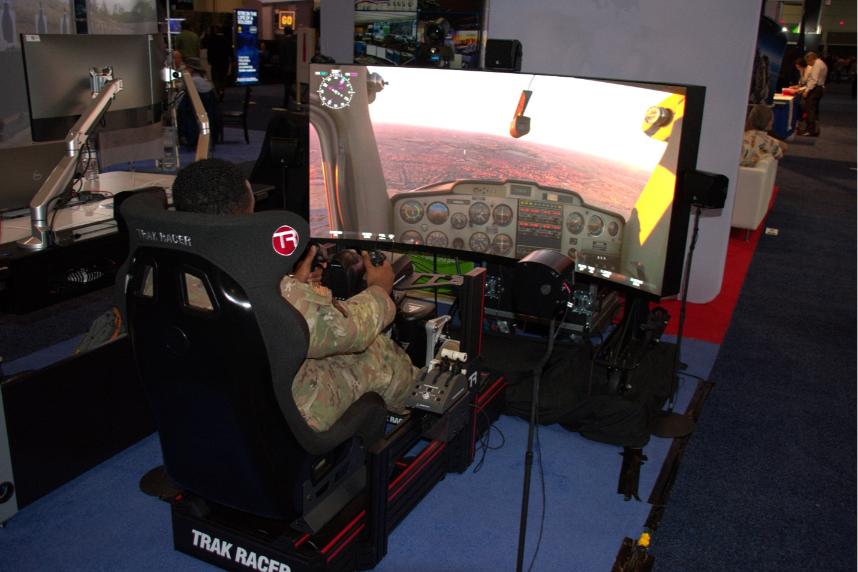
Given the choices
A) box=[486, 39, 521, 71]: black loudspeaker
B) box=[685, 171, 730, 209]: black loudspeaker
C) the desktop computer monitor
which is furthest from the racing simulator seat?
box=[486, 39, 521, 71]: black loudspeaker

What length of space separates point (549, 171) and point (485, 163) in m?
0.30

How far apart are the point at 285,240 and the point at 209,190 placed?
287 mm

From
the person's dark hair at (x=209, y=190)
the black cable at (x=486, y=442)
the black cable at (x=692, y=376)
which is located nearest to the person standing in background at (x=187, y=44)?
the black cable at (x=692, y=376)

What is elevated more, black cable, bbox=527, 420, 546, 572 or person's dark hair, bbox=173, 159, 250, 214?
person's dark hair, bbox=173, 159, 250, 214

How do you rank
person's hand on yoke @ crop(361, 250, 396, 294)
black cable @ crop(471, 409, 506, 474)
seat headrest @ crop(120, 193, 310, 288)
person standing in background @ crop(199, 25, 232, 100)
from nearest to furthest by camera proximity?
1. seat headrest @ crop(120, 193, 310, 288)
2. person's hand on yoke @ crop(361, 250, 396, 294)
3. black cable @ crop(471, 409, 506, 474)
4. person standing in background @ crop(199, 25, 232, 100)

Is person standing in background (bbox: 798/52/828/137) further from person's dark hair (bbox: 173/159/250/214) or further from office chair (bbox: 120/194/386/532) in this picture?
person's dark hair (bbox: 173/159/250/214)

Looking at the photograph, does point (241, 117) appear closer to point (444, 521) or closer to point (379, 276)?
point (379, 276)

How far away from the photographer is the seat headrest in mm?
1701

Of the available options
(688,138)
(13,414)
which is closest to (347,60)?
(688,138)

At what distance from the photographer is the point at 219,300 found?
1.74 metres

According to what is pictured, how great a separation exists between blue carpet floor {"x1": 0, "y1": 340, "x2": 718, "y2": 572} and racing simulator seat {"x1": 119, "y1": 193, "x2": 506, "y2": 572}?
191 mm

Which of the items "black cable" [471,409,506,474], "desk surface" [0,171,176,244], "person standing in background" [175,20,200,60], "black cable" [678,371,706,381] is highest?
"person standing in background" [175,20,200,60]

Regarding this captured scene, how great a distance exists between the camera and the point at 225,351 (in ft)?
5.90

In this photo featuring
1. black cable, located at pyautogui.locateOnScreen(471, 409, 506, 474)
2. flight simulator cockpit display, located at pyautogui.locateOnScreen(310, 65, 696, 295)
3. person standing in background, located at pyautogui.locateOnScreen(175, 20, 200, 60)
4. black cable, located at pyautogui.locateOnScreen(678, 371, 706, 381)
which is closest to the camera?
flight simulator cockpit display, located at pyautogui.locateOnScreen(310, 65, 696, 295)
